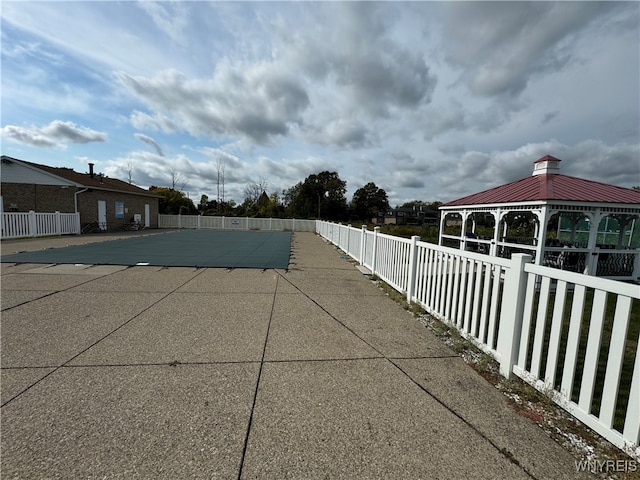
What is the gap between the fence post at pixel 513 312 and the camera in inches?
102

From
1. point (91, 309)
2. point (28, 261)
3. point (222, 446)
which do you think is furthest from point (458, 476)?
point (28, 261)

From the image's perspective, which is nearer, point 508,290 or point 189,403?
point 189,403

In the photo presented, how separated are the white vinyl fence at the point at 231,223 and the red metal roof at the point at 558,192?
1869 cm

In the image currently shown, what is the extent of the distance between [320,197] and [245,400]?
4713 centimetres

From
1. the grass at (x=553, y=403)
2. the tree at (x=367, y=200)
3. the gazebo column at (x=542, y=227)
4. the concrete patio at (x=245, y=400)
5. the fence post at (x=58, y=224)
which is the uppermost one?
the tree at (x=367, y=200)

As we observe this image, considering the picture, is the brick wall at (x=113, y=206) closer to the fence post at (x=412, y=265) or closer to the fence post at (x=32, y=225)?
the fence post at (x=32, y=225)

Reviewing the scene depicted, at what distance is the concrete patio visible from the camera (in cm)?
166

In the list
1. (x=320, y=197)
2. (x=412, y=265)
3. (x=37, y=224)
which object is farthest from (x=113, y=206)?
(x=320, y=197)

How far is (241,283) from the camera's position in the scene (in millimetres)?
5953

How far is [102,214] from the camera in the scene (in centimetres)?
1828

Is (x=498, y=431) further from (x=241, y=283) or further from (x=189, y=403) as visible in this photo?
(x=241, y=283)

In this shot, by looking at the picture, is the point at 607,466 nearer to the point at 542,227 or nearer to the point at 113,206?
the point at 542,227

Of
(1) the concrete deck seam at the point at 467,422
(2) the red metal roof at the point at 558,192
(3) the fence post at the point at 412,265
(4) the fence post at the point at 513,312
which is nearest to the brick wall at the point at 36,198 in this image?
(3) the fence post at the point at 412,265

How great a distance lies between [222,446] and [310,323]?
2.19 metres
